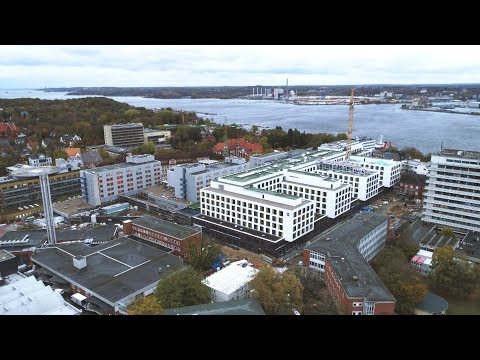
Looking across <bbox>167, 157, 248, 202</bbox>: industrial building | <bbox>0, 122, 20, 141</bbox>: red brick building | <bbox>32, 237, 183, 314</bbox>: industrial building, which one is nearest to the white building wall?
<bbox>167, 157, 248, 202</bbox>: industrial building

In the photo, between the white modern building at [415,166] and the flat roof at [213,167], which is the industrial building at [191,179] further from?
the white modern building at [415,166]

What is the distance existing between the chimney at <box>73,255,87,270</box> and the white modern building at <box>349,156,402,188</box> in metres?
9.23

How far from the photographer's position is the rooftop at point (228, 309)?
527 cm

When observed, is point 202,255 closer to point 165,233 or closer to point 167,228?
point 165,233

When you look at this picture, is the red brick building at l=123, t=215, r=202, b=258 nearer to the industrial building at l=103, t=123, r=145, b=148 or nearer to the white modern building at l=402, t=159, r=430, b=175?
the white modern building at l=402, t=159, r=430, b=175

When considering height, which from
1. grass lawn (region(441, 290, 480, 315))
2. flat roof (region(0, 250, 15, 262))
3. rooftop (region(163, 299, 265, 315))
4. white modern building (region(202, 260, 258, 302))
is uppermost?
rooftop (region(163, 299, 265, 315))

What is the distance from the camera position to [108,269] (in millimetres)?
7301

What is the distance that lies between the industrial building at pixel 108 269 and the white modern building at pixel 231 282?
33.4 inches

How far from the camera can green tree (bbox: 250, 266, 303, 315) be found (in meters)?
5.72

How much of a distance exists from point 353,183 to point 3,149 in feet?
48.5

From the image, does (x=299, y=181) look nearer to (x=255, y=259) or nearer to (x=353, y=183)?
(x=353, y=183)

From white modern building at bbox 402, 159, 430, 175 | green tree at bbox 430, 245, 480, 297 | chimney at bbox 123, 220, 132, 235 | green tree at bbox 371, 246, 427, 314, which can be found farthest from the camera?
white modern building at bbox 402, 159, 430, 175

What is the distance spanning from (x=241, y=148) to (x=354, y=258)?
1109cm

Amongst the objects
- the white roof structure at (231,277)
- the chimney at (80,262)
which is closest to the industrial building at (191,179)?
the white roof structure at (231,277)
